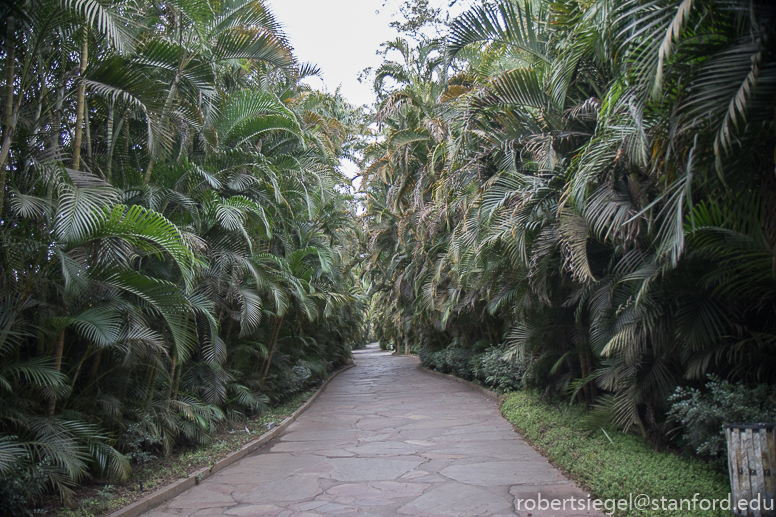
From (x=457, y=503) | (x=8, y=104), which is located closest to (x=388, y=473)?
(x=457, y=503)

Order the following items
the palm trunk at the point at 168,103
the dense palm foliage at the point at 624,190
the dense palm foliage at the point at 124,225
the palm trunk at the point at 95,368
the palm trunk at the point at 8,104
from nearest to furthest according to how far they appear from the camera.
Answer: the dense palm foliage at the point at 624,190, the palm trunk at the point at 8,104, the dense palm foliage at the point at 124,225, the palm trunk at the point at 95,368, the palm trunk at the point at 168,103

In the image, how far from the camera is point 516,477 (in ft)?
19.2

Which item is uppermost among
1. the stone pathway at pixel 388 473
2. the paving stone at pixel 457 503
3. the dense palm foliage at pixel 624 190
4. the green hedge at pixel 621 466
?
the dense palm foliage at pixel 624 190

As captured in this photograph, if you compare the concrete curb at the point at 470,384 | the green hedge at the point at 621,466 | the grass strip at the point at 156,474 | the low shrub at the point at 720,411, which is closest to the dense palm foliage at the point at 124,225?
the grass strip at the point at 156,474

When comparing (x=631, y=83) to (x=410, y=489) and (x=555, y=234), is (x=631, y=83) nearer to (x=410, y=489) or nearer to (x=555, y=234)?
(x=555, y=234)

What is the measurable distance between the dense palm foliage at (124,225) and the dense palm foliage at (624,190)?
11.4ft

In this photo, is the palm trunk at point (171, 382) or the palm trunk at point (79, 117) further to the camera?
the palm trunk at point (171, 382)

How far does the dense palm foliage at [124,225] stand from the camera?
4.71 metres

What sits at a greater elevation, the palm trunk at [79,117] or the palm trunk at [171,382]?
the palm trunk at [79,117]

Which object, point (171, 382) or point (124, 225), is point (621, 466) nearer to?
point (124, 225)

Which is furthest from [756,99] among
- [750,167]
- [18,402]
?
[18,402]

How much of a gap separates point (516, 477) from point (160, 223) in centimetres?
464

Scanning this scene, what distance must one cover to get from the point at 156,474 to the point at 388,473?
2.68 meters

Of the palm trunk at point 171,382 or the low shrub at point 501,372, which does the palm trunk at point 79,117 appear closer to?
the palm trunk at point 171,382
